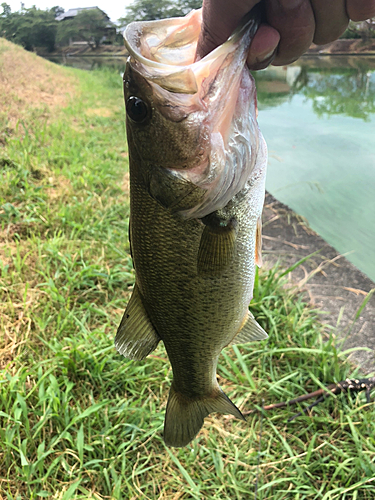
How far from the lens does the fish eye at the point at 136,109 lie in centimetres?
89

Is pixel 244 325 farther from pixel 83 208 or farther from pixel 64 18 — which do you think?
pixel 64 18

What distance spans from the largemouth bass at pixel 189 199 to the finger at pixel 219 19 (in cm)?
3

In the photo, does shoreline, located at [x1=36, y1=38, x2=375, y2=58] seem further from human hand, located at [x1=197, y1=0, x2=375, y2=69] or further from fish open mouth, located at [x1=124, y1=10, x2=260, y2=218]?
fish open mouth, located at [x1=124, y1=10, x2=260, y2=218]

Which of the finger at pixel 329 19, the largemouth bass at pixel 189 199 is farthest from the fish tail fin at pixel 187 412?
the finger at pixel 329 19

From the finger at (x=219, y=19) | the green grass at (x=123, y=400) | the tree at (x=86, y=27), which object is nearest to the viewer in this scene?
the finger at (x=219, y=19)

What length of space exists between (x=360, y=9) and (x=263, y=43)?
260 millimetres

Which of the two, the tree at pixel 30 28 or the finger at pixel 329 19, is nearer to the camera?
the finger at pixel 329 19

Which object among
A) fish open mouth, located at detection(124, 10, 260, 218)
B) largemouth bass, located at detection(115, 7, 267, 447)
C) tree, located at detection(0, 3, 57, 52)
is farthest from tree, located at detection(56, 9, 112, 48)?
largemouth bass, located at detection(115, 7, 267, 447)

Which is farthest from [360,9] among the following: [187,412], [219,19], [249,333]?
[187,412]

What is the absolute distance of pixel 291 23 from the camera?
33.9 inches

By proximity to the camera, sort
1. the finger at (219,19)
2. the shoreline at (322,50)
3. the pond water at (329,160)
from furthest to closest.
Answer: the shoreline at (322,50) < the pond water at (329,160) < the finger at (219,19)

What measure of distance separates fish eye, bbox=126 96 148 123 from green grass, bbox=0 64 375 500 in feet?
5.43

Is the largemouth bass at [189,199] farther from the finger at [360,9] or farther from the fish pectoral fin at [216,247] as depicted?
the finger at [360,9]

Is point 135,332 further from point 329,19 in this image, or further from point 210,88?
point 329,19
